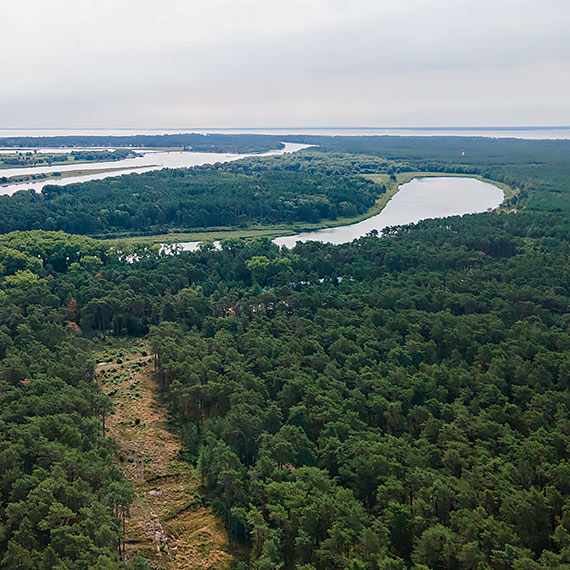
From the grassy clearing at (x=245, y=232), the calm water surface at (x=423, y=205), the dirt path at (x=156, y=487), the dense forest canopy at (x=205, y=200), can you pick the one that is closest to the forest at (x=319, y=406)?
the dirt path at (x=156, y=487)

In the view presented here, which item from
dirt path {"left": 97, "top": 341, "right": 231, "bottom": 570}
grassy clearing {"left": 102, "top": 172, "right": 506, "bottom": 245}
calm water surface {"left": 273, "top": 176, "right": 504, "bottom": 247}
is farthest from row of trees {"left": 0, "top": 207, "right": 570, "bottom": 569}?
calm water surface {"left": 273, "top": 176, "right": 504, "bottom": 247}

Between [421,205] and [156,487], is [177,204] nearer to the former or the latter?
[421,205]

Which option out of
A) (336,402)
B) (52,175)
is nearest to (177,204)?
(52,175)

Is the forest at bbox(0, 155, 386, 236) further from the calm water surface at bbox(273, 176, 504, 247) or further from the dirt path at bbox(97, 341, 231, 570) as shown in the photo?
the dirt path at bbox(97, 341, 231, 570)

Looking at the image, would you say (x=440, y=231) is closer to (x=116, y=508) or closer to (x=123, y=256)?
(x=123, y=256)

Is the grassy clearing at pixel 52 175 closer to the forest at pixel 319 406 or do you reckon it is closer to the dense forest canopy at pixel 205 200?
the dense forest canopy at pixel 205 200
